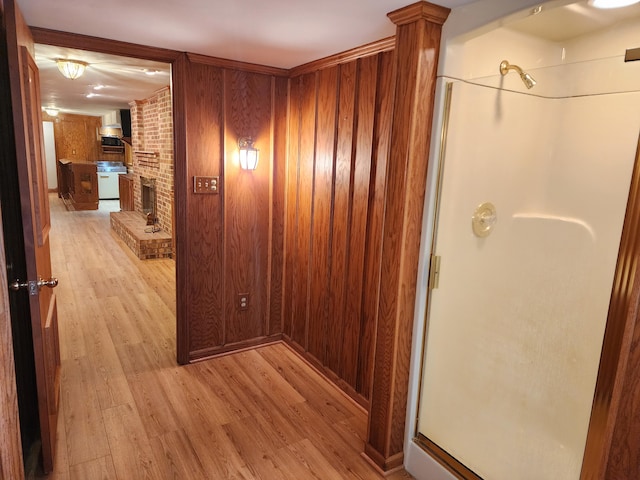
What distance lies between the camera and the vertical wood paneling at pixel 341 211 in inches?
96.9

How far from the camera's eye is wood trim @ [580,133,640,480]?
3.87ft

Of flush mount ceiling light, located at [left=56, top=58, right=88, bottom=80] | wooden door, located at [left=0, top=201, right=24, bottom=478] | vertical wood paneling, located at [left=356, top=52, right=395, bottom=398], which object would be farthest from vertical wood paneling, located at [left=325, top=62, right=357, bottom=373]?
flush mount ceiling light, located at [left=56, top=58, right=88, bottom=80]

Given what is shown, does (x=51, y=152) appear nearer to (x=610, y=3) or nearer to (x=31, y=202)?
(x=31, y=202)

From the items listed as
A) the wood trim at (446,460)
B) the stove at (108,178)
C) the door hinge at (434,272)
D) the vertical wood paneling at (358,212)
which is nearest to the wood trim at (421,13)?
the vertical wood paneling at (358,212)

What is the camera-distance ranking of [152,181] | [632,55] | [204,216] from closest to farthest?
[632,55] → [204,216] → [152,181]

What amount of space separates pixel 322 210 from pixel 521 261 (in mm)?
1211

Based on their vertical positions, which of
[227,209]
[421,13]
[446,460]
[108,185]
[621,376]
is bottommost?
[446,460]

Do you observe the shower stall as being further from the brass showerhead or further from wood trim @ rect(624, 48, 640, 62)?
wood trim @ rect(624, 48, 640, 62)

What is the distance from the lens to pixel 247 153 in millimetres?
2893

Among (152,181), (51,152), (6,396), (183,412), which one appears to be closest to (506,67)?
(6,396)

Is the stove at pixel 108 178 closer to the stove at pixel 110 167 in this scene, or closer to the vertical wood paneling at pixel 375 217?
the stove at pixel 110 167

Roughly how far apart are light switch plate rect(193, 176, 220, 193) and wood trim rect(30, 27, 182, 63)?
741mm

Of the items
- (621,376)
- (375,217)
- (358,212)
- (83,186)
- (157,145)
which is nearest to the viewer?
(621,376)

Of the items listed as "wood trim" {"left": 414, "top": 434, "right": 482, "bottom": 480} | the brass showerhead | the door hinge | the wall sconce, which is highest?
the brass showerhead
